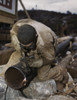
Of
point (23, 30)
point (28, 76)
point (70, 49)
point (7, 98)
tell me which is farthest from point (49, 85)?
point (70, 49)

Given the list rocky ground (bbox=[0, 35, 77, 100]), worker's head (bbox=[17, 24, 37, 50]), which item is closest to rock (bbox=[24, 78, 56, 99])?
rocky ground (bbox=[0, 35, 77, 100])

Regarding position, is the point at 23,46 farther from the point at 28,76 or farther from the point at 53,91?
the point at 53,91

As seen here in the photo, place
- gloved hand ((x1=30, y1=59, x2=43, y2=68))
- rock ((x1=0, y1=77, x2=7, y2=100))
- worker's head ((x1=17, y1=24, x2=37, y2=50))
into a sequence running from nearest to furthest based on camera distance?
1. worker's head ((x1=17, y1=24, x2=37, y2=50))
2. gloved hand ((x1=30, y1=59, x2=43, y2=68))
3. rock ((x1=0, y1=77, x2=7, y2=100))

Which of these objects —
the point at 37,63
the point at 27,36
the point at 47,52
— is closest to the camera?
the point at 27,36

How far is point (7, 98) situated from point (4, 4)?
4.76 meters

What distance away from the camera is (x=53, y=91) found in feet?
9.43

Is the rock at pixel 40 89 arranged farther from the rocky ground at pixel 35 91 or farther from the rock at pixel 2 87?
the rock at pixel 2 87

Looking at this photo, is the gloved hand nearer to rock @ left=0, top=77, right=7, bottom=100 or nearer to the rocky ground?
the rocky ground

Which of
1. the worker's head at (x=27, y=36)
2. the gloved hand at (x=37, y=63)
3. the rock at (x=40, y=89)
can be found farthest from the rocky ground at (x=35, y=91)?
the worker's head at (x=27, y=36)

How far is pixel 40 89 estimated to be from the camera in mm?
2885

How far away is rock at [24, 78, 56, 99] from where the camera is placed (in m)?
2.84

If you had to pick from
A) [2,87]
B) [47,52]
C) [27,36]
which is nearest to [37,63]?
[47,52]

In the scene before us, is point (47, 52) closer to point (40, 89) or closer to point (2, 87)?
point (40, 89)

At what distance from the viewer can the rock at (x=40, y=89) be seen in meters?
2.84
